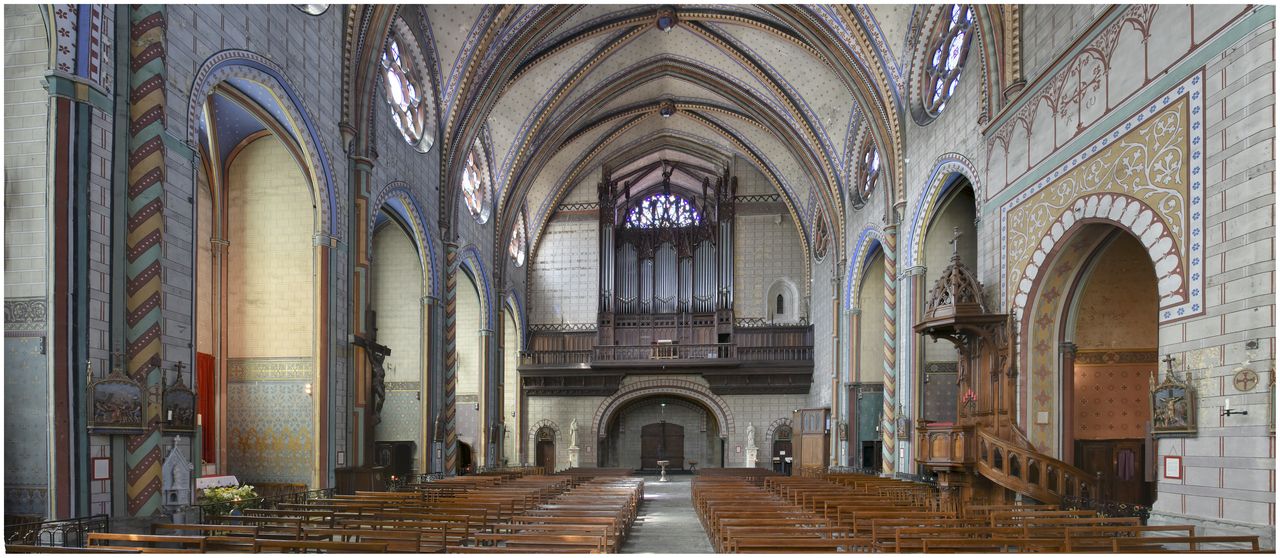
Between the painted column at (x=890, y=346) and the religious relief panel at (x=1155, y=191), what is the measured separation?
311 inches

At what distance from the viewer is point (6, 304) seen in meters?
9.16

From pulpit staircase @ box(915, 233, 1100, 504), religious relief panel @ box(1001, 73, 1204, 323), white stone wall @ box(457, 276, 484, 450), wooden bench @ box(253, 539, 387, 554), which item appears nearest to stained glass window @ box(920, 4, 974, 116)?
pulpit staircase @ box(915, 233, 1100, 504)

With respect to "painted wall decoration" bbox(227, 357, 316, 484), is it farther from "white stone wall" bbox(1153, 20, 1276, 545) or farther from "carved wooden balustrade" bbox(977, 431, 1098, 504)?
"white stone wall" bbox(1153, 20, 1276, 545)

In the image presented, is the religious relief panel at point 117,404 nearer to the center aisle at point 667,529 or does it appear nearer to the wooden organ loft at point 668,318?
the center aisle at point 667,529

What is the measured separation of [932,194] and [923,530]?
1138cm

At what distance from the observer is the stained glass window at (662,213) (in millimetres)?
35594

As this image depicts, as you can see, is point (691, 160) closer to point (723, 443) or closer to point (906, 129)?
point (723, 443)

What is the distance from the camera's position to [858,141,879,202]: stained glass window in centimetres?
2420

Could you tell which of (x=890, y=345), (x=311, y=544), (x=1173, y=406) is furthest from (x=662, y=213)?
(x=311, y=544)

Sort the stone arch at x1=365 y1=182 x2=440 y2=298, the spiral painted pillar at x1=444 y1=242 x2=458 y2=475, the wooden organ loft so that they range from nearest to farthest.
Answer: the stone arch at x1=365 y1=182 x2=440 y2=298
the spiral painted pillar at x1=444 y1=242 x2=458 y2=475
the wooden organ loft

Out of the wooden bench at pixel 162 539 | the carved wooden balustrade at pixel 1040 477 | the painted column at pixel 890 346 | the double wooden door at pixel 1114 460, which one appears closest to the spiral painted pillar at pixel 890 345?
the painted column at pixel 890 346

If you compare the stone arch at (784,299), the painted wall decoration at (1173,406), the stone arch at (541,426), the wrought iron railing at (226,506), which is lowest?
the stone arch at (541,426)

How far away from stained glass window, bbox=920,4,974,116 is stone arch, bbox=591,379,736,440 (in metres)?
18.3

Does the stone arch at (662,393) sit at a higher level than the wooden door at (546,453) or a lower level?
higher
